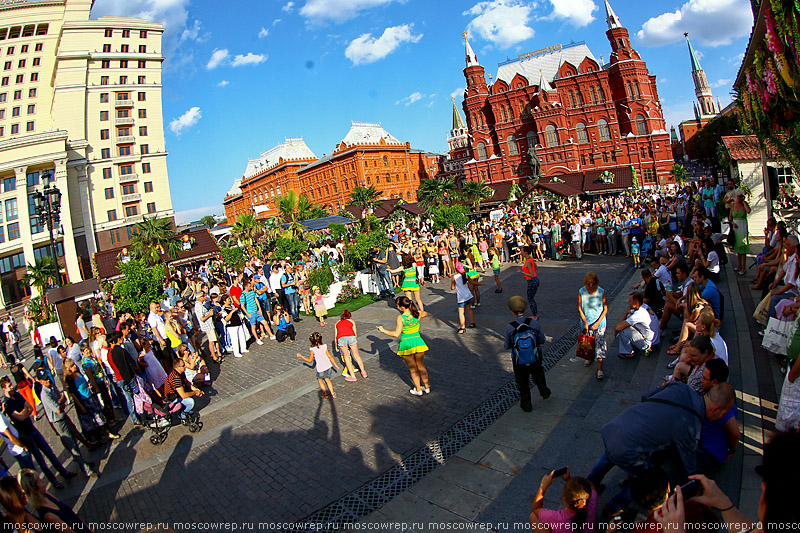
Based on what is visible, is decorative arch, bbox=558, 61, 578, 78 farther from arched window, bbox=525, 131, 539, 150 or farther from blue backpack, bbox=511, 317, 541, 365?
blue backpack, bbox=511, 317, 541, 365

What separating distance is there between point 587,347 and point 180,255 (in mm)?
30110

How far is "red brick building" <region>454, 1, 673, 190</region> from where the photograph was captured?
192 feet

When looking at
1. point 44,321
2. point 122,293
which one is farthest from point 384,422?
point 44,321

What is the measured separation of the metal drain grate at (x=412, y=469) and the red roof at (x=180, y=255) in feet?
88.5

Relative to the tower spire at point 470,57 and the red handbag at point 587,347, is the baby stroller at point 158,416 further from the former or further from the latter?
the tower spire at point 470,57

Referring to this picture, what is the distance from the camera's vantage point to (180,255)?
101ft

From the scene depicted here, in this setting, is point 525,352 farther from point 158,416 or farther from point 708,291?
point 158,416

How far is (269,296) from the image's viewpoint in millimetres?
13859

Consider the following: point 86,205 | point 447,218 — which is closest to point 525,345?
point 447,218

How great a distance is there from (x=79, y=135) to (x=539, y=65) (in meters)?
A: 61.5

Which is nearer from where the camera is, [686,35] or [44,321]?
[44,321]

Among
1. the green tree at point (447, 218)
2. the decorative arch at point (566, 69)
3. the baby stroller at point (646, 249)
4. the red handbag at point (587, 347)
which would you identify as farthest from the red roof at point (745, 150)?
the decorative arch at point (566, 69)

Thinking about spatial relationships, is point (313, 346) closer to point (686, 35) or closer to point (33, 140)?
point (33, 140)

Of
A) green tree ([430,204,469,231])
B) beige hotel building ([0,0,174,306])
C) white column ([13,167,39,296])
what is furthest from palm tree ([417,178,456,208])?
white column ([13,167,39,296])
